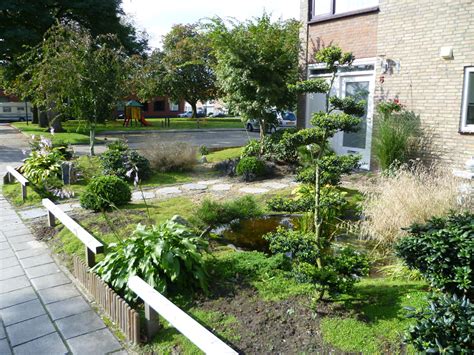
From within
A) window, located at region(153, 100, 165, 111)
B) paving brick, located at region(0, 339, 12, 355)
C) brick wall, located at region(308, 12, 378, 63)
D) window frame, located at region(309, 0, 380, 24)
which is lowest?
paving brick, located at region(0, 339, 12, 355)

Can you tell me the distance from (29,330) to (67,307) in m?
0.44

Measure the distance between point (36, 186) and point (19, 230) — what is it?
286cm

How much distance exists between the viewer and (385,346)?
2980mm

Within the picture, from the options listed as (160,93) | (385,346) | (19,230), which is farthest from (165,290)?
(160,93)

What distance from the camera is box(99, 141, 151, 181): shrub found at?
9727mm

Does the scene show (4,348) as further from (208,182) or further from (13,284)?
(208,182)

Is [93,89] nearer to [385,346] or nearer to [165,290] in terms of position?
[165,290]

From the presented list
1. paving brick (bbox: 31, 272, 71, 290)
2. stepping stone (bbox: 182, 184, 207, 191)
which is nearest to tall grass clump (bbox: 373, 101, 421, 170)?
stepping stone (bbox: 182, 184, 207, 191)

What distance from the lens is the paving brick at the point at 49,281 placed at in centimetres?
463

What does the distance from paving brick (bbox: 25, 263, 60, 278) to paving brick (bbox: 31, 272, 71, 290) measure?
107mm

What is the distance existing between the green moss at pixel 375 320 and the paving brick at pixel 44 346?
2127 millimetres

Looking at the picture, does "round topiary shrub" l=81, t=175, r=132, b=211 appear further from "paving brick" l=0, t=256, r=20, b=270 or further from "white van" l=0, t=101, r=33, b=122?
"white van" l=0, t=101, r=33, b=122

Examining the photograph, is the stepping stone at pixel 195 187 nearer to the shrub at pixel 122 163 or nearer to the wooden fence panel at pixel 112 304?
the shrub at pixel 122 163

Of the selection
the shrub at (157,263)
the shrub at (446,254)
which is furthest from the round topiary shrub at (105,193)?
the shrub at (446,254)
